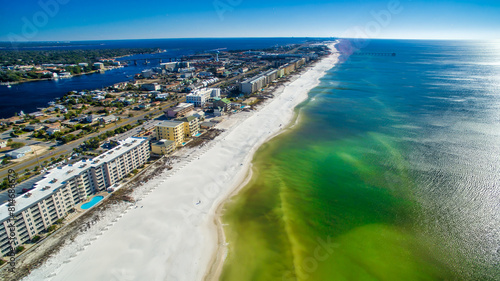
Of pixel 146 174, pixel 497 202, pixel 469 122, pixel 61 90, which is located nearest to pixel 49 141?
pixel 146 174

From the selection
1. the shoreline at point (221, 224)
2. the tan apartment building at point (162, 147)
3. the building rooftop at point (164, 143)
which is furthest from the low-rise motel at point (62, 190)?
the shoreline at point (221, 224)

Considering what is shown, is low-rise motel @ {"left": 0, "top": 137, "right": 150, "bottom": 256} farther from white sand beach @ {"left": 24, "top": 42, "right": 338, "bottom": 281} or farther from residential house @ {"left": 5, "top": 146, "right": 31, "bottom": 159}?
residential house @ {"left": 5, "top": 146, "right": 31, "bottom": 159}

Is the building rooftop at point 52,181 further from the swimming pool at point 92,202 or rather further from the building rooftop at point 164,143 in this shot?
the building rooftop at point 164,143

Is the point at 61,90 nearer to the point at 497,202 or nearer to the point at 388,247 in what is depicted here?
the point at 388,247

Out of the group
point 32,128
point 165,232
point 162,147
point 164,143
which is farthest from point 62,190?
point 32,128

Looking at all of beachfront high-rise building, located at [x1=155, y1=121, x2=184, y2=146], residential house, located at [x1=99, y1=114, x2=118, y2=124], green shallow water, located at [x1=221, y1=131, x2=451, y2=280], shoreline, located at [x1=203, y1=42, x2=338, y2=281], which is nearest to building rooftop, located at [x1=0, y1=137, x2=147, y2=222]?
beachfront high-rise building, located at [x1=155, y1=121, x2=184, y2=146]

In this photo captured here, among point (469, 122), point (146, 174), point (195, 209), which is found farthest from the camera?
A: point (469, 122)
